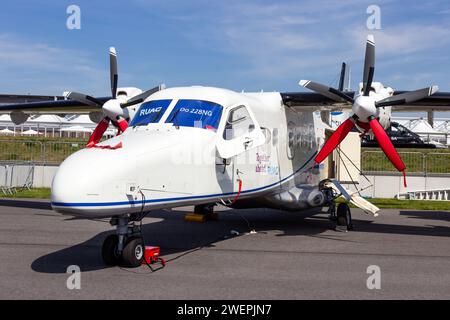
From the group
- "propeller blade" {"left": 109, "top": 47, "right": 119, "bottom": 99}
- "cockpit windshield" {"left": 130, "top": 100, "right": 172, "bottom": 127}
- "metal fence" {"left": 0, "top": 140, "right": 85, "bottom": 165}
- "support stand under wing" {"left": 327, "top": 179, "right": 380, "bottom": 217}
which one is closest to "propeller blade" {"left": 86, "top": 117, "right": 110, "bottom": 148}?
"propeller blade" {"left": 109, "top": 47, "right": 119, "bottom": 99}

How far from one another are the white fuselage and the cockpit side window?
0.05 m

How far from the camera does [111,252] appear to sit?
857 cm

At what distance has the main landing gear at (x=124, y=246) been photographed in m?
8.38

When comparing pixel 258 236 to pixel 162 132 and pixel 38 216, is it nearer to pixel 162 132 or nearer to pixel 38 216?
pixel 162 132

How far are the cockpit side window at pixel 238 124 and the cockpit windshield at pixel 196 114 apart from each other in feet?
1.20

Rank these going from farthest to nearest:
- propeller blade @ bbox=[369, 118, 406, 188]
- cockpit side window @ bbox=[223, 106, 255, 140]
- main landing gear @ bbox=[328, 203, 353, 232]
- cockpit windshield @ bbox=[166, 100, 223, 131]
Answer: main landing gear @ bbox=[328, 203, 353, 232] → propeller blade @ bbox=[369, 118, 406, 188] → cockpit side window @ bbox=[223, 106, 255, 140] → cockpit windshield @ bbox=[166, 100, 223, 131]

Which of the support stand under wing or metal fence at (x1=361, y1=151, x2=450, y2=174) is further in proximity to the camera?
metal fence at (x1=361, y1=151, x2=450, y2=174)

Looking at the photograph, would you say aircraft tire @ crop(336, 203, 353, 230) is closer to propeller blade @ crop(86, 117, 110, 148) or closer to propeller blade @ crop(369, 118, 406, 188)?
propeller blade @ crop(369, 118, 406, 188)

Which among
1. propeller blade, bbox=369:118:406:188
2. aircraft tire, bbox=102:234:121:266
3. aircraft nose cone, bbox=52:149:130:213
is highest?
propeller blade, bbox=369:118:406:188

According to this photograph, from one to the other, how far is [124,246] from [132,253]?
212mm

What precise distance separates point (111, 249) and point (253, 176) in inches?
162

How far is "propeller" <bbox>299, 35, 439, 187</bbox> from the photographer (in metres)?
12.0
